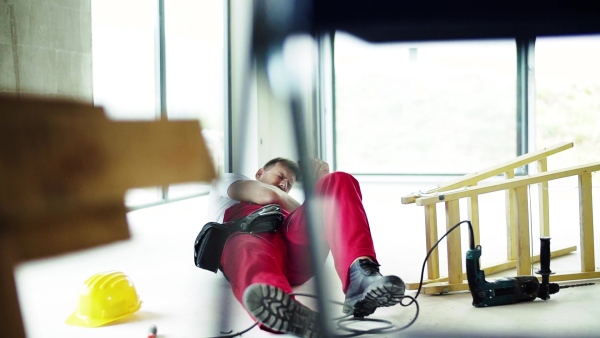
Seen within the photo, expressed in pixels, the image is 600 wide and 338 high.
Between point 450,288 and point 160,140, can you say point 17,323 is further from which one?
point 450,288

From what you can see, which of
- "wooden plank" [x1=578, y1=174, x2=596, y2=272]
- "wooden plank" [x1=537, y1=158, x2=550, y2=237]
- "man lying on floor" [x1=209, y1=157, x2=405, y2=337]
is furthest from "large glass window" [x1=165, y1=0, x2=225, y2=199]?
"wooden plank" [x1=537, y1=158, x2=550, y2=237]

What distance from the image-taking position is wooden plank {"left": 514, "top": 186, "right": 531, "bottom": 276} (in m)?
1.67

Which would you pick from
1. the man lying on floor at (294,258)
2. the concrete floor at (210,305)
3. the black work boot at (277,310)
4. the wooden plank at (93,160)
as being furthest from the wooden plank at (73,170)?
the black work boot at (277,310)

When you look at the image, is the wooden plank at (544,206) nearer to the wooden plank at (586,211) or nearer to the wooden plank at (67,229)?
the wooden plank at (586,211)

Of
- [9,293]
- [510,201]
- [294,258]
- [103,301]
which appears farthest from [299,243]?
[9,293]

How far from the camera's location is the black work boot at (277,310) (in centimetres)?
114

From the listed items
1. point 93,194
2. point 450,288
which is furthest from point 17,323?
point 450,288

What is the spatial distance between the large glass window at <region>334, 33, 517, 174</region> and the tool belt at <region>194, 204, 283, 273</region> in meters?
0.93

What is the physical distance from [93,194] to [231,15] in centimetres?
15

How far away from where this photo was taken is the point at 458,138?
37 centimetres

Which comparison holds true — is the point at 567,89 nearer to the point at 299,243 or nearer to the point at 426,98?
the point at 426,98

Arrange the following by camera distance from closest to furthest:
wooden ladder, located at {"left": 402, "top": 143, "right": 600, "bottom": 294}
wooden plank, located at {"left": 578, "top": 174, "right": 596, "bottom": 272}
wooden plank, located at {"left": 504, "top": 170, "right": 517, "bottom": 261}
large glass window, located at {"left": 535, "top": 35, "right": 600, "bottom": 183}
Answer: large glass window, located at {"left": 535, "top": 35, "right": 600, "bottom": 183} < wooden ladder, located at {"left": 402, "top": 143, "right": 600, "bottom": 294} < wooden plank, located at {"left": 578, "top": 174, "right": 596, "bottom": 272} < wooden plank, located at {"left": 504, "top": 170, "right": 517, "bottom": 261}

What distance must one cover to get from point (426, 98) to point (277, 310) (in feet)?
2.87

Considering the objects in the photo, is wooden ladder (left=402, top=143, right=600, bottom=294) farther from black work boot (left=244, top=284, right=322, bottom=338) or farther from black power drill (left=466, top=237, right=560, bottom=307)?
black work boot (left=244, top=284, right=322, bottom=338)
